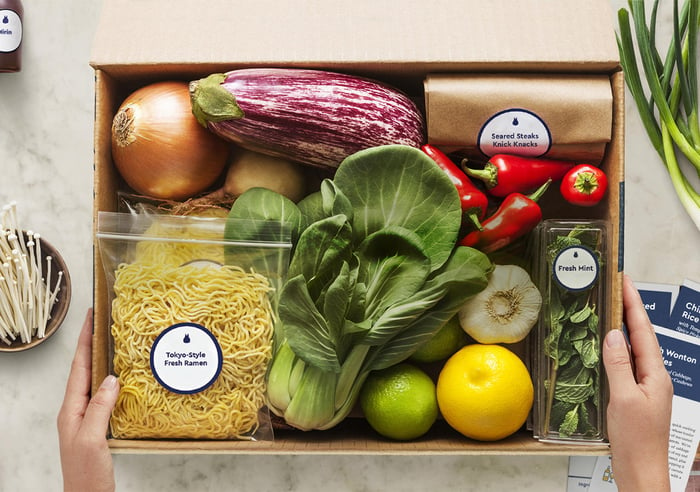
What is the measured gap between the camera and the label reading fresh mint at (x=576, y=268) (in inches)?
37.1

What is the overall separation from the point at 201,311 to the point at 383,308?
0.27 metres

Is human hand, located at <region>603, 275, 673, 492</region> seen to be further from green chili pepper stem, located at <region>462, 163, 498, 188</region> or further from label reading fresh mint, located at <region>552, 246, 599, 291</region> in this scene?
green chili pepper stem, located at <region>462, 163, 498, 188</region>

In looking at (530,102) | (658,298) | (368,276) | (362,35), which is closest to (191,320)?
(368,276)

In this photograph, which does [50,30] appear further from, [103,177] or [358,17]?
[358,17]

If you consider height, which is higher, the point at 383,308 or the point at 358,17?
the point at 358,17

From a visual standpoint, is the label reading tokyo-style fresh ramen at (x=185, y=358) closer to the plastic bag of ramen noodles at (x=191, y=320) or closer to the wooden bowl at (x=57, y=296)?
the plastic bag of ramen noodles at (x=191, y=320)

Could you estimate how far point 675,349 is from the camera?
46.5 inches

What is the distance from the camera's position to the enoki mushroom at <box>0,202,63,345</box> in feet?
3.52

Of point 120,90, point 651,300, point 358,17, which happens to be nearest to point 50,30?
point 120,90

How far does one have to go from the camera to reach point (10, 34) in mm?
1158

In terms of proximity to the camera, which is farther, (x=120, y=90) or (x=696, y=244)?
(x=696, y=244)

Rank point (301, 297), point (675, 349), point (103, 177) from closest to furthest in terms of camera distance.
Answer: point (301, 297), point (103, 177), point (675, 349)

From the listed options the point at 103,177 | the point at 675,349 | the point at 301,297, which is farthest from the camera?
the point at 675,349

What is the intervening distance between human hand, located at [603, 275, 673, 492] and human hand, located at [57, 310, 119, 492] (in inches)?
29.3
